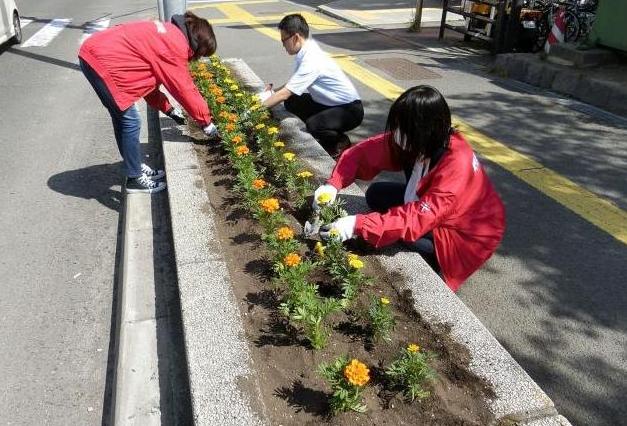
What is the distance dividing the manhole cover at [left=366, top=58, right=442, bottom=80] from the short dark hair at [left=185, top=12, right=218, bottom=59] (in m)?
4.86

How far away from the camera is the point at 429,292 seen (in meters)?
2.51

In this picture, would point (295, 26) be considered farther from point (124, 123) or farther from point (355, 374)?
point (355, 374)

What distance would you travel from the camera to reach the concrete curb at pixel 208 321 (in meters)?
1.88

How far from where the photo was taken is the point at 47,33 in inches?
480

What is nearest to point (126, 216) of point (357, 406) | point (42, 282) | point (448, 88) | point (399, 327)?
point (42, 282)

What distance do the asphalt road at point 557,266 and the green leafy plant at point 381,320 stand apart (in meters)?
0.88

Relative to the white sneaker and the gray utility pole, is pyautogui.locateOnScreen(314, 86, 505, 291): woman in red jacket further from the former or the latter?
the gray utility pole

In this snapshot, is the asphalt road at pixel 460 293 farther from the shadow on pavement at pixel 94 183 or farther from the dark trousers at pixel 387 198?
the dark trousers at pixel 387 198

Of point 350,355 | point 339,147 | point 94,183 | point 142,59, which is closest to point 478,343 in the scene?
point 350,355

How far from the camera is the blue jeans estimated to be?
3.62m

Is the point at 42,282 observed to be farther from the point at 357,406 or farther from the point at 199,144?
the point at 357,406

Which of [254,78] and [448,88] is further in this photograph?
[448,88]

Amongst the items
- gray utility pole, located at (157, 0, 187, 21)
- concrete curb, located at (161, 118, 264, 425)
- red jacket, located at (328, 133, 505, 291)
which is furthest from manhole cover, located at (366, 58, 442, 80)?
red jacket, located at (328, 133, 505, 291)

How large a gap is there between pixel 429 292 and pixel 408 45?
354 inches
